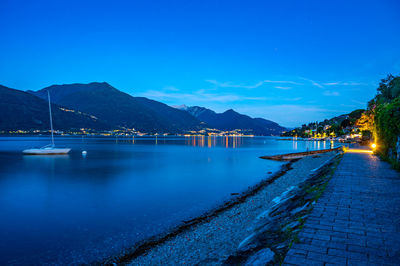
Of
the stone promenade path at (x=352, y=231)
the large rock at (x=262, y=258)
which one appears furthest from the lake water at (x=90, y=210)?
the stone promenade path at (x=352, y=231)

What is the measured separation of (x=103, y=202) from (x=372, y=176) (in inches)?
732

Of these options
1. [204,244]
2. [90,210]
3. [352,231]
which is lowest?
[90,210]

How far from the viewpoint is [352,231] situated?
17.9 ft

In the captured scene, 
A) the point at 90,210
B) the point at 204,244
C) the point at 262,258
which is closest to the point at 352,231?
the point at 262,258

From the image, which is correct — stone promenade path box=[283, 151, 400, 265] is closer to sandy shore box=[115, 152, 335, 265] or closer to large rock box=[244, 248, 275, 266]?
large rock box=[244, 248, 275, 266]

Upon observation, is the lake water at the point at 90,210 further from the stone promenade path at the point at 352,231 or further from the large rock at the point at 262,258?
the stone promenade path at the point at 352,231

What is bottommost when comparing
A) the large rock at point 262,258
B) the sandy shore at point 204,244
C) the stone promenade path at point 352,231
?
the sandy shore at point 204,244

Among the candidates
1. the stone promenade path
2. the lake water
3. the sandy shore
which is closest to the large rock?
the stone promenade path

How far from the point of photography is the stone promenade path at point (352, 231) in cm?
429

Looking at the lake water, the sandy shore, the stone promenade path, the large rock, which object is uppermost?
the stone promenade path

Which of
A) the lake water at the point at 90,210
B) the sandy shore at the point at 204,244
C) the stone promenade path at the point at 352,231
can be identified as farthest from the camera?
the lake water at the point at 90,210

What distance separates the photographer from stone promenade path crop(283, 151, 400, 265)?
14.1 feet

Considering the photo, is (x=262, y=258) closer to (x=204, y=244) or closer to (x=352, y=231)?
(x=352, y=231)

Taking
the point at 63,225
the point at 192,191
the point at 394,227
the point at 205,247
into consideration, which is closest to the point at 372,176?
the point at 394,227
